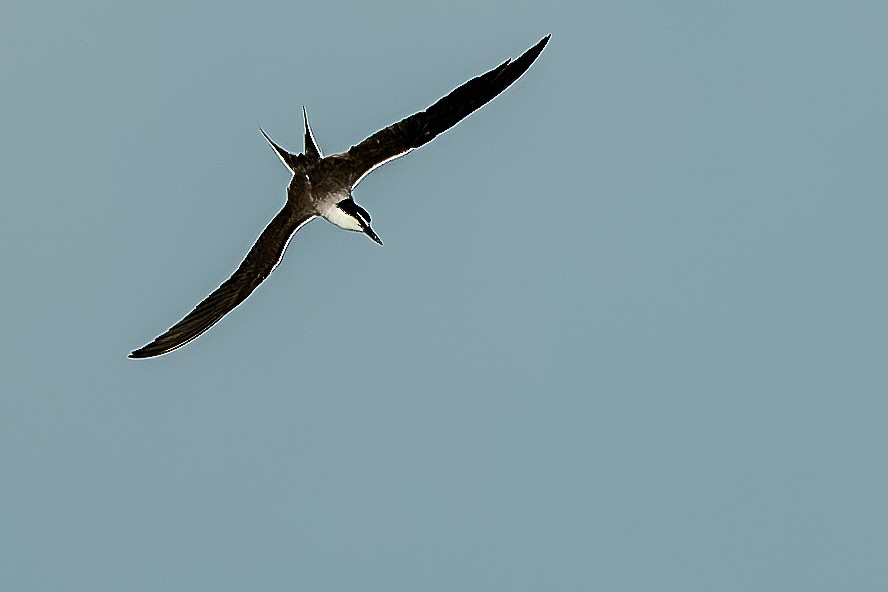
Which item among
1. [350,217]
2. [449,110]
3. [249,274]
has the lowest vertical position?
[249,274]

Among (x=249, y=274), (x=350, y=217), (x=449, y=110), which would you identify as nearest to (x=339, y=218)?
(x=350, y=217)

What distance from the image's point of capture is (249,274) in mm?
32719

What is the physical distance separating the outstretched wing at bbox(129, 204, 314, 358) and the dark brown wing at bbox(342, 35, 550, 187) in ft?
10.6

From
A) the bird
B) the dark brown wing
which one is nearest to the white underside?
the bird

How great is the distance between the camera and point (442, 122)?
30875 millimetres

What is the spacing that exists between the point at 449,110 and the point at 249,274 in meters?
6.75

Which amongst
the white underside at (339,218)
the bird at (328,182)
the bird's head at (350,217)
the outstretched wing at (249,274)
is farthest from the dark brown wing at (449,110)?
the outstretched wing at (249,274)

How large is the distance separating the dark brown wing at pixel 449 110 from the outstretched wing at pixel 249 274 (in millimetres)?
3218

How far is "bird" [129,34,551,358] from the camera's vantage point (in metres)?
30.8

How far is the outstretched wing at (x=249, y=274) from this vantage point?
3219cm

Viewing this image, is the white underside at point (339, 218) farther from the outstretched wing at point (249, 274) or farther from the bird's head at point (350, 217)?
the outstretched wing at point (249, 274)

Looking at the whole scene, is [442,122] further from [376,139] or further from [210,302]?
[210,302]

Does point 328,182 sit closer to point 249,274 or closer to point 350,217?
point 350,217

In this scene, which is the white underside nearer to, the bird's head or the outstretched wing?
the bird's head
